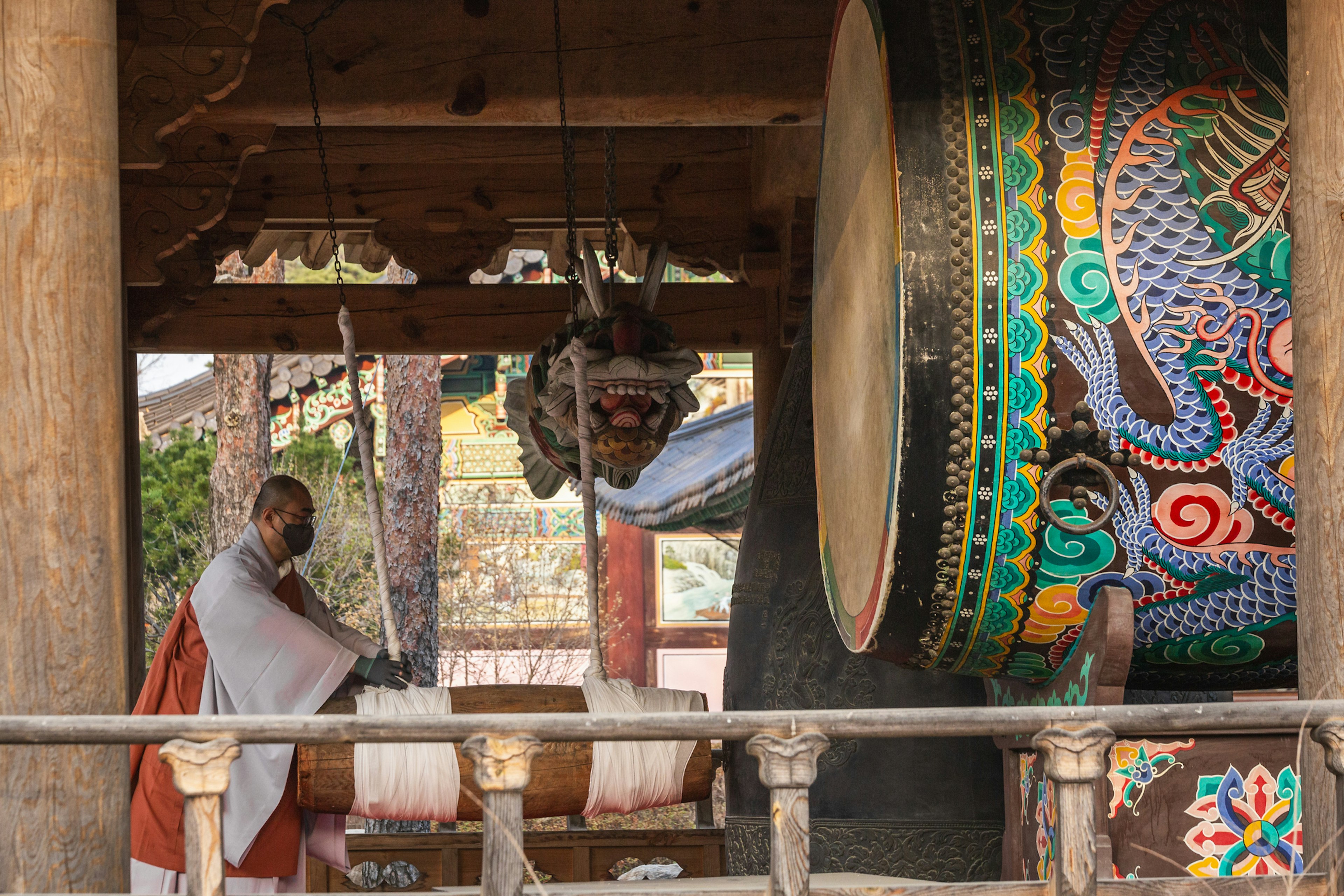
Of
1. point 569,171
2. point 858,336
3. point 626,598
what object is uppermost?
point 569,171

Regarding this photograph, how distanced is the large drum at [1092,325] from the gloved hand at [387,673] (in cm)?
153

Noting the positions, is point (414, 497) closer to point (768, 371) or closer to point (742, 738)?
point (768, 371)

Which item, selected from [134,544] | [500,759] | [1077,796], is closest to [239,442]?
[134,544]

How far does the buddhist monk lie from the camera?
3758 millimetres

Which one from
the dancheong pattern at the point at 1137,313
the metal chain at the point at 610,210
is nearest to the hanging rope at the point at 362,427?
the metal chain at the point at 610,210

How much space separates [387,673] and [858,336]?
152cm

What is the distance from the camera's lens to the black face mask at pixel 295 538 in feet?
13.9

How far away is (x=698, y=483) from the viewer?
11.9 m

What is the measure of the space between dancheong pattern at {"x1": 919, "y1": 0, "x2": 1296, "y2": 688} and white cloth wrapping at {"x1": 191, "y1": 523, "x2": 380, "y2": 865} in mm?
1876

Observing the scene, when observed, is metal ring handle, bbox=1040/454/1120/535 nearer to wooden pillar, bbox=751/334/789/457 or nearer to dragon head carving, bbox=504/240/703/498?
dragon head carving, bbox=504/240/703/498

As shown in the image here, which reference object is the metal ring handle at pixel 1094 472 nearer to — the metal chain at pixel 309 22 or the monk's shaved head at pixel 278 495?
the metal chain at pixel 309 22

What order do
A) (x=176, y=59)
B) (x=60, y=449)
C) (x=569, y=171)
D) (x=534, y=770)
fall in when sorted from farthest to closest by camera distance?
1. (x=569, y=171)
2. (x=176, y=59)
3. (x=534, y=770)
4. (x=60, y=449)

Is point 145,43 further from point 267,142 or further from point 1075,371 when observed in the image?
point 1075,371

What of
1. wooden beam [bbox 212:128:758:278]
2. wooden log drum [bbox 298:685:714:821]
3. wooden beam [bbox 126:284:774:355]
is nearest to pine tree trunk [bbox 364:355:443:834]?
wooden beam [bbox 126:284:774:355]
